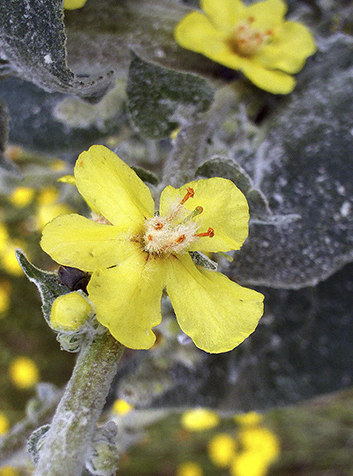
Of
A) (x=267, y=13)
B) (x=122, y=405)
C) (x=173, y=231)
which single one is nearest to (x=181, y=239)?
(x=173, y=231)

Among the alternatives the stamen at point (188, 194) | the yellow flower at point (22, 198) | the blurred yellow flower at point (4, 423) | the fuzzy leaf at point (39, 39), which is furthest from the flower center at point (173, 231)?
the blurred yellow flower at point (4, 423)

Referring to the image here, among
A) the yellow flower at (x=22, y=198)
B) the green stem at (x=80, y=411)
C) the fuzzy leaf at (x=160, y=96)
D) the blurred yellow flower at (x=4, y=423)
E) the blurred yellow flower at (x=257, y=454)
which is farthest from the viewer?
the blurred yellow flower at (x=257, y=454)

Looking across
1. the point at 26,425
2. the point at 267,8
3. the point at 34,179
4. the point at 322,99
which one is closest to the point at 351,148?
the point at 322,99

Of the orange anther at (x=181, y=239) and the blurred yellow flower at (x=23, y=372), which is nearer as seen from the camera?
the orange anther at (x=181, y=239)

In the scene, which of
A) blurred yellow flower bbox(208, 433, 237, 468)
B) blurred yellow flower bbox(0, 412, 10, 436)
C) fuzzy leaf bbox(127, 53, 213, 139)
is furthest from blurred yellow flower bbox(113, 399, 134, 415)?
blurred yellow flower bbox(208, 433, 237, 468)

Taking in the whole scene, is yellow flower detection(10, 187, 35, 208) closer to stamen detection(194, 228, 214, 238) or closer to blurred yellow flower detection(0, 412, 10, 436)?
blurred yellow flower detection(0, 412, 10, 436)

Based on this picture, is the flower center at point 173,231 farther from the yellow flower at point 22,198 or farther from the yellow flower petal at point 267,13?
the yellow flower at point 22,198
